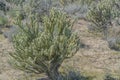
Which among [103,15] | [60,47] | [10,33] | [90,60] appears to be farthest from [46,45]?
[103,15]

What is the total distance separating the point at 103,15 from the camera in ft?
51.8

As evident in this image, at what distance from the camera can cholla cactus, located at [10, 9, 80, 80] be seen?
8.38 m

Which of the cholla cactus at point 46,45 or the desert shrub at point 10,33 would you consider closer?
the cholla cactus at point 46,45

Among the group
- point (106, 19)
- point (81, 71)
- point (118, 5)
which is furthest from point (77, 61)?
point (118, 5)

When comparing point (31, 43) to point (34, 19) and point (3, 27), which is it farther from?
point (3, 27)

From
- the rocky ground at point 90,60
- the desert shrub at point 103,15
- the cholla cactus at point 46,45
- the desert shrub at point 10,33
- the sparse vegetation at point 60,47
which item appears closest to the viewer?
the cholla cactus at point 46,45

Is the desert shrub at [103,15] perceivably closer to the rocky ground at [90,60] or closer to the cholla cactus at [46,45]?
the rocky ground at [90,60]

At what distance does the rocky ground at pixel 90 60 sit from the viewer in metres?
10.3

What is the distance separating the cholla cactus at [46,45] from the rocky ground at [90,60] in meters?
1.37

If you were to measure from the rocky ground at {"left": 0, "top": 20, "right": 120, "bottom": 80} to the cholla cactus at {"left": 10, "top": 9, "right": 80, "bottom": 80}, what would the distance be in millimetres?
1368

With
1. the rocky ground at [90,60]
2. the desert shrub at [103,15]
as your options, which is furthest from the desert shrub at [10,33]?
the desert shrub at [103,15]

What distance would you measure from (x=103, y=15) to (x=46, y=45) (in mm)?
8002

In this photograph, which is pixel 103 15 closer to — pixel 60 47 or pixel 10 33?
pixel 10 33

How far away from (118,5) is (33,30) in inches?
467
